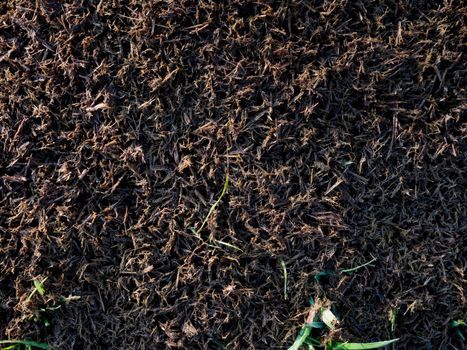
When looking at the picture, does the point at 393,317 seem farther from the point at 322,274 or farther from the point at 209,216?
the point at 209,216

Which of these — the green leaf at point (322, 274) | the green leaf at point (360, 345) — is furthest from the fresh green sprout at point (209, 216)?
the green leaf at point (360, 345)

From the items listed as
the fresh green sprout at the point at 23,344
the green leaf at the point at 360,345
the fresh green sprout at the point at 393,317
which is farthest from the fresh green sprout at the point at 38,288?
the fresh green sprout at the point at 393,317

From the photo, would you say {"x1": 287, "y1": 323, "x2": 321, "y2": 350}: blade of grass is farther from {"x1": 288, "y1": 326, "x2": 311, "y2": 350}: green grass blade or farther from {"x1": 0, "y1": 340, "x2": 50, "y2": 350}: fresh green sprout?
{"x1": 0, "y1": 340, "x2": 50, "y2": 350}: fresh green sprout

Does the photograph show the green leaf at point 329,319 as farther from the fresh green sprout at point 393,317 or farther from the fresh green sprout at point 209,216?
the fresh green sprout at point 209,216

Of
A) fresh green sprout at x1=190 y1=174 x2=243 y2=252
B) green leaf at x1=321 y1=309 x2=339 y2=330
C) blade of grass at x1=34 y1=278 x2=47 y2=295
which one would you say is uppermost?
fresh green sprout at x1=190 y1=174 x2=243 y2=252

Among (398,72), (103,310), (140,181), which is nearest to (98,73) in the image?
(140,181)

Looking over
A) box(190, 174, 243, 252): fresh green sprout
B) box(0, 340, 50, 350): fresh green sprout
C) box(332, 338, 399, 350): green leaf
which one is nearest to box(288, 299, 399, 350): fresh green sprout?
box(332, 338, 399, 350): green leaf

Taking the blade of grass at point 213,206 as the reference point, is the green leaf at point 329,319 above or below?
below

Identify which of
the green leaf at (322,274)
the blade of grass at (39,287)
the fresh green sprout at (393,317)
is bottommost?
the fresh green sprout at (393,317)

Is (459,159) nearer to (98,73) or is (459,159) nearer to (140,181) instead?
(140,181)
